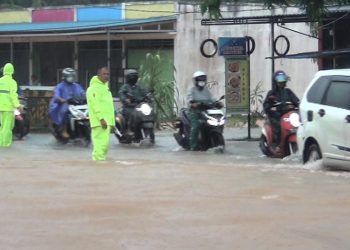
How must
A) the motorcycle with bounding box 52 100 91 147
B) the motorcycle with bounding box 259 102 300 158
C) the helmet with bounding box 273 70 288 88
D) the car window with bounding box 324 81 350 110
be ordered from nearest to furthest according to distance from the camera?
the car window with bounding box 324 81 350 110
the motorcycle with bounding box 259 102 300 158
the helmet with bounding box 273 70 288 88
the motorcycle with bounding box 52 100 91 147

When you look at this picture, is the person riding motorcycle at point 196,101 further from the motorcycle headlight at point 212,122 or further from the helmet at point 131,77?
the helmet at point 131,77

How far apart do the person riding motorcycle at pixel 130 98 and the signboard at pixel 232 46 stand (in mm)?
3167

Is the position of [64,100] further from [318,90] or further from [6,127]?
[318,90]

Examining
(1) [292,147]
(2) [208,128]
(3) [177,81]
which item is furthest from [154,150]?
(3) [177,81]

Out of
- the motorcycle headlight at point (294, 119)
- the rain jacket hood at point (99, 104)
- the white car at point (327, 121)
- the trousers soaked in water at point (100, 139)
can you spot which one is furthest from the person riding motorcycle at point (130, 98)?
the white car at point (327, 121)

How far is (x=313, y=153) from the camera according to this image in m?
11.5

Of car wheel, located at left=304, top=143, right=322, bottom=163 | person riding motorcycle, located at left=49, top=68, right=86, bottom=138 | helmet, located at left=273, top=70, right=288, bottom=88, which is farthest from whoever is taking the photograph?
person riding motorcycle, located at left=49, top=68, right=86, bottom=138

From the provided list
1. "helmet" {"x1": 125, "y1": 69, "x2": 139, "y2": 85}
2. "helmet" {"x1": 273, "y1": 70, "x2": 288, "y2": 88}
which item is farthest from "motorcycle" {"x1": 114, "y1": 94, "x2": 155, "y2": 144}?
"helmet" {"x1": 273, "y1": 70, "x2": 288, "y2": 88}

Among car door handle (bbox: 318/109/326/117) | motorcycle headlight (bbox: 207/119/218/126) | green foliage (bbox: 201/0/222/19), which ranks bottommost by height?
motorcycle headlight (bbox: 207/119/218/126)

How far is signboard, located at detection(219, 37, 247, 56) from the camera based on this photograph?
18.9 metres

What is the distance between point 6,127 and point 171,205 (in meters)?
8.57

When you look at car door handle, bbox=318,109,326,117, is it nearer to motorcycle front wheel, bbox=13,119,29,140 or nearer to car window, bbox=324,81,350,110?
car window, bbox=324,81,350,110

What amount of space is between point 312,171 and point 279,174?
529 mm

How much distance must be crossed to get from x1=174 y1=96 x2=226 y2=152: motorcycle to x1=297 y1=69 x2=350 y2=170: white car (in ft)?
9.29
